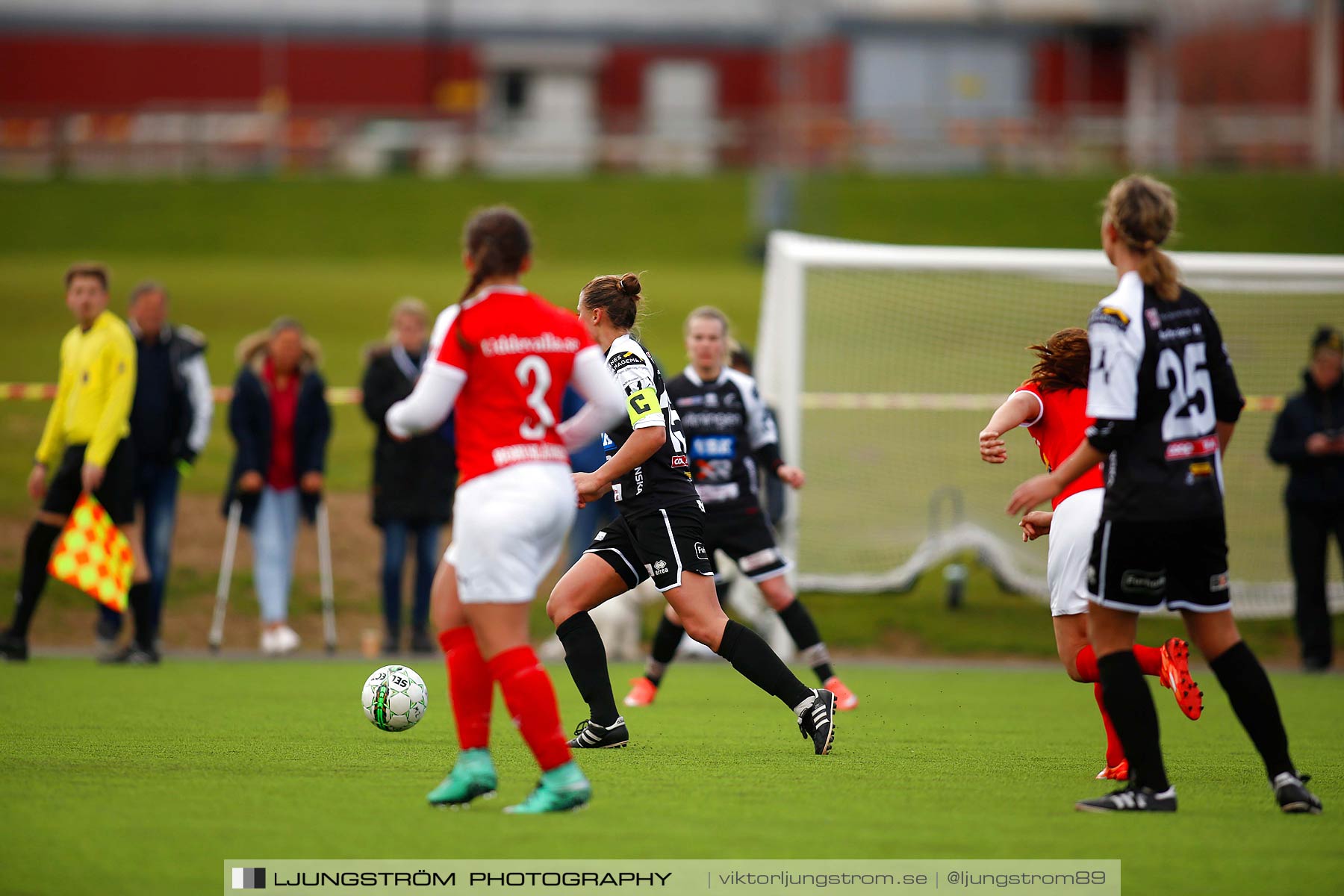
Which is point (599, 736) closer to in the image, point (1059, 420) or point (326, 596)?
point (1059, 420)

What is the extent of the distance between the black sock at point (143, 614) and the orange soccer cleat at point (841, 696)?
15.0 feet

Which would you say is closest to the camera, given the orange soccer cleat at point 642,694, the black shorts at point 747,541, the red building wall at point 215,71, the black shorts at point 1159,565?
the black shorts at point 1159,565

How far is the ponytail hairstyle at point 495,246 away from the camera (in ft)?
16.8

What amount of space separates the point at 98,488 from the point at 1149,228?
23.7 feet

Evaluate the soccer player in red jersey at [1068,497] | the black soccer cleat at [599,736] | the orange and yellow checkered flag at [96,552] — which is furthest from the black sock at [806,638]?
the orange and yellow checkered flag at [96,552]

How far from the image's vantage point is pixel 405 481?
11484 millimetres

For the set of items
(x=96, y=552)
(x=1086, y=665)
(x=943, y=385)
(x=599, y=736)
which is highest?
(x=943, y=385)

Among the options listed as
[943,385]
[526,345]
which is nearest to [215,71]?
[943,385]

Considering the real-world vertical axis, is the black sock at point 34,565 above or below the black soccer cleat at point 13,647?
above

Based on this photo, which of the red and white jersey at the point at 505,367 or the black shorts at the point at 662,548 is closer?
the red and white jersey at the point at 505,367

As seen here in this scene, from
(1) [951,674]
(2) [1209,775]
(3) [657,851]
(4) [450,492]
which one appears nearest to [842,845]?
(3) [657,851]

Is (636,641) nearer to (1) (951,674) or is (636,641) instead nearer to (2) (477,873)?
(1) (951,674)

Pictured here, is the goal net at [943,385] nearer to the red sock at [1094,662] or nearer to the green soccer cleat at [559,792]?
the red sock at [1094,662]

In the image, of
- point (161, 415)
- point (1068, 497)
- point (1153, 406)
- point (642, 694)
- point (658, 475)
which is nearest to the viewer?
point (1153, 406)
